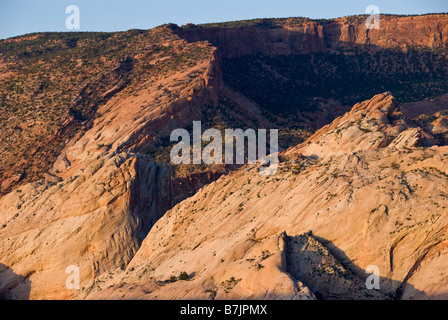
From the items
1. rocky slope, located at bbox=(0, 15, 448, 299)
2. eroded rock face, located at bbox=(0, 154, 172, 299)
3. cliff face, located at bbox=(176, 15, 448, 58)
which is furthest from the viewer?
cliff face, located at bbox=(176, 15, 448, 58)

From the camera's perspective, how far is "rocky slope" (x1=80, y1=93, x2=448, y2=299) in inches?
1821

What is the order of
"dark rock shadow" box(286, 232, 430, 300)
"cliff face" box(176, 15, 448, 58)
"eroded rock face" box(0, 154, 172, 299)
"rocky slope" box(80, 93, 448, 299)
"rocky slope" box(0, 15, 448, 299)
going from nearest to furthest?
"dark rock shadow" box(286, 232, 430, 300), "rocky slope" box(80, 93, 448, 299), "rocky slope" box(0, 15, 448, 299), "eroded rock face" box(0, 154, 172, 299), "cliff face" box(176, 15, 448, 58)

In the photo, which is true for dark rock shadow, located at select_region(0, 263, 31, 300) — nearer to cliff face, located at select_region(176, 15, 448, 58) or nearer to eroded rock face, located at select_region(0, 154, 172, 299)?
eroded rock face, located at select_region(0, 154, 172, 299)

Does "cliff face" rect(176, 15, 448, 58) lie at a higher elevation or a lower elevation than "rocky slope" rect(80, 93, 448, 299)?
higher

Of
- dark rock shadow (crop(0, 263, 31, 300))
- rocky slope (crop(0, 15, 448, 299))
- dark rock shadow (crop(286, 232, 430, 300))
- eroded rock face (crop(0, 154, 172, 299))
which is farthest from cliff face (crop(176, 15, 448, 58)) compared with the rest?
dark rock shadow (crop(286, 232, 430, 300))

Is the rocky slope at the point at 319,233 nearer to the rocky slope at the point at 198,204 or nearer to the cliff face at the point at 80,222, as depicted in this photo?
the rocky slope at the point at 198,204

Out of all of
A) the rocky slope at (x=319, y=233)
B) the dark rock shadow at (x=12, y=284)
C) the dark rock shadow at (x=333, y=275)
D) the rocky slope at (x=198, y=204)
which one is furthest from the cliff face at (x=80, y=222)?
the dark rock shadow at (x=333, y=275)

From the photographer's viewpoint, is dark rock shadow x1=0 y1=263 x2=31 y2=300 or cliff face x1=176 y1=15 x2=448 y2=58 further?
cliff face x1=176 y1=15 x2=448 y2=58

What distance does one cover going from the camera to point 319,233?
50.6 meters

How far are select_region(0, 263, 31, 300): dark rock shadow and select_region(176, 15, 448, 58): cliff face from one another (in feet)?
383

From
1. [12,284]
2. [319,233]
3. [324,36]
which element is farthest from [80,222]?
[324,36]

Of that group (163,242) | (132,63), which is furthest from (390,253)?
(132,63)

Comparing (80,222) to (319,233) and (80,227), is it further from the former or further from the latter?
(319,233)

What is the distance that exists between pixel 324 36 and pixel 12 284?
484ft
